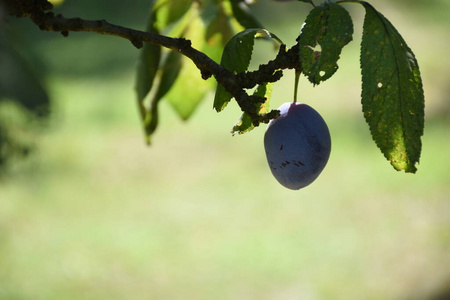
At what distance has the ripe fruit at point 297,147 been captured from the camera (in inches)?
24.5

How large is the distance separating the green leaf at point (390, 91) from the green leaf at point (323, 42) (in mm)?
23

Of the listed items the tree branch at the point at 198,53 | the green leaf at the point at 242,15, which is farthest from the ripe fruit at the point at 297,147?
the green leaf at the point at 242,15

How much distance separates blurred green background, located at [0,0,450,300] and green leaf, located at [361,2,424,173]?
1304 millimetres

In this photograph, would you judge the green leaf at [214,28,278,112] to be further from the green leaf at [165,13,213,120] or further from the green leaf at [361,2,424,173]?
the green leaf at [165,13,213,120]

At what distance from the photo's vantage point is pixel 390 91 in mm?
535

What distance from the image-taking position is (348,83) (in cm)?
393

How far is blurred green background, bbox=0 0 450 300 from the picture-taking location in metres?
2.33

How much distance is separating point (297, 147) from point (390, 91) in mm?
125

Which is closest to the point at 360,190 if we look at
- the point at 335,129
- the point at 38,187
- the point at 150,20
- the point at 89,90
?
the point at 335,129

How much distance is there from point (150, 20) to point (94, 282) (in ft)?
5.81

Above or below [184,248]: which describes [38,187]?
above

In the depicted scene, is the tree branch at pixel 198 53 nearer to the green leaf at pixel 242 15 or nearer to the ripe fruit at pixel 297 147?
the ripe fruit at pixel 297 147

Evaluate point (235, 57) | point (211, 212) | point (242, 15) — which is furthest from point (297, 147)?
point (211, 212)

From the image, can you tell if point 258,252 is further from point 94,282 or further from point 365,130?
point 365,130
